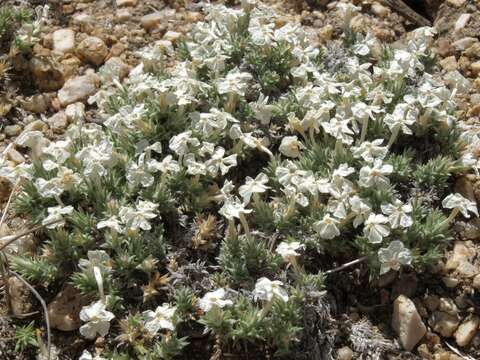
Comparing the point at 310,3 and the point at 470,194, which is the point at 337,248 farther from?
the point at 310,3

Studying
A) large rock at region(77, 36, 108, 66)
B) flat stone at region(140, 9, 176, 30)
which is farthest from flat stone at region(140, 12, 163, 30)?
large rock at region(77, 36, 108, 66)

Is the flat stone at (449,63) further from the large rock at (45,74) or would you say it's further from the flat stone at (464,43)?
the large rock at (45,74)

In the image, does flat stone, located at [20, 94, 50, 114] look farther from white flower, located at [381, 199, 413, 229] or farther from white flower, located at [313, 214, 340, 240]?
white flower, located at [381, 199, 413, 229]

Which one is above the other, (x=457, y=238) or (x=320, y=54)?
(x=320, y=54)

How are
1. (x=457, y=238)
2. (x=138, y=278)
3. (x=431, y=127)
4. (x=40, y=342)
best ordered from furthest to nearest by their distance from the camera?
1. (x=431, y=127)
2. (x=457, y=238)
3. (x=138, y=278)
4. (x=40, y=342)

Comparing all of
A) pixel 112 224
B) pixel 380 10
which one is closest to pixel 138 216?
pixel 112 224

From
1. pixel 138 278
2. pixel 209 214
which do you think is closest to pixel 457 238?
pixel 209 214

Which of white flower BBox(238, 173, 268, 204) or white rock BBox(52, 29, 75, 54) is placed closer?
white flower BBox(238, 173, 268, 204)
